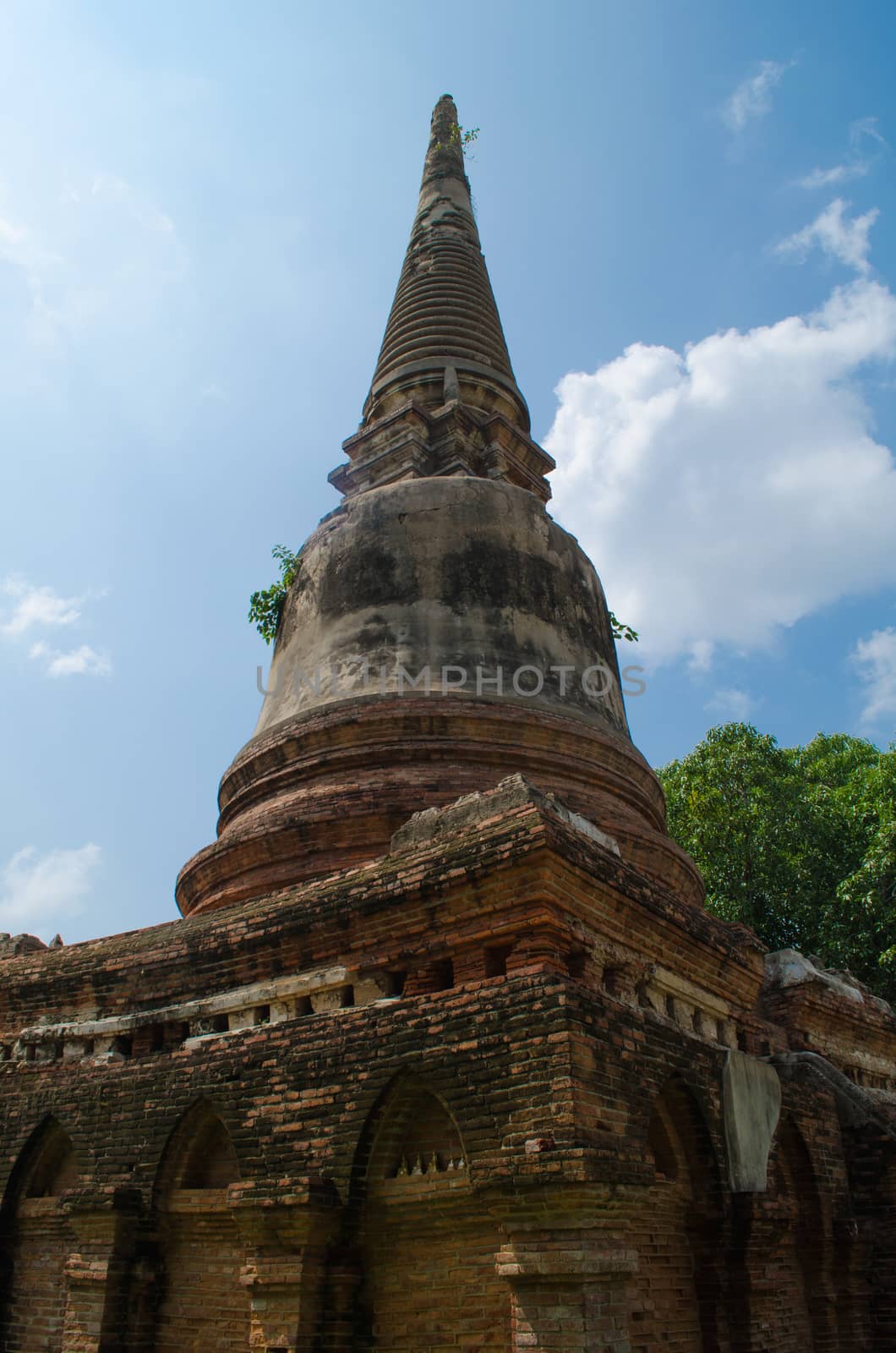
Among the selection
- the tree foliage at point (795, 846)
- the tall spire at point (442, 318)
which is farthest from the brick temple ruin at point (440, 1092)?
the tree foliage at point (795, 846)

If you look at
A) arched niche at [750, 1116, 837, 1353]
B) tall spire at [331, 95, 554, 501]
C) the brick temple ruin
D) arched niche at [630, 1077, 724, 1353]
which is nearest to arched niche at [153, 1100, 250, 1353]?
the brick temple ruin

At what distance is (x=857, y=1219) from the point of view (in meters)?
8.53

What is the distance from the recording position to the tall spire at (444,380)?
1510 cm

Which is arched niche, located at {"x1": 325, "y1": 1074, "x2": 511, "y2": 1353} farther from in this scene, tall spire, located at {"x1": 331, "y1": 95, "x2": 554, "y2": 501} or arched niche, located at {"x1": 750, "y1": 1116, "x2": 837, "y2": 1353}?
tall spire, located at {"x1": 331, "y1": 95, "x2": 554, "y2": 501}

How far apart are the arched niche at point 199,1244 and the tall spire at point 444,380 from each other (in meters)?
9.51

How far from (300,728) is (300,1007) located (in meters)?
3.95

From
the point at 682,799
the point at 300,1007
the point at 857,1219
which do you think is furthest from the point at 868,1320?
the point at 682,799

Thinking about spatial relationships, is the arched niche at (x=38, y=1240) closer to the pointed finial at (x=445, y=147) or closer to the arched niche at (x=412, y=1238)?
the arched niche at (x=412, y=1238)

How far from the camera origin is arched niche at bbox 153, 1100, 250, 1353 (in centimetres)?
682

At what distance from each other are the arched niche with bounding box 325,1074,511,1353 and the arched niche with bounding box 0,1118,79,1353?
2595mm

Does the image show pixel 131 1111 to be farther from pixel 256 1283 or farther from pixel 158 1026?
pixel 256 1283

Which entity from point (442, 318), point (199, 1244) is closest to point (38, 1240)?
point (199, 1244)

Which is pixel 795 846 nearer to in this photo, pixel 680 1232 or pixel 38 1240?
pixel 680 1232

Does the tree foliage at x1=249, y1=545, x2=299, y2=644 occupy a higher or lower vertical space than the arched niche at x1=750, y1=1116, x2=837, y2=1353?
higher
